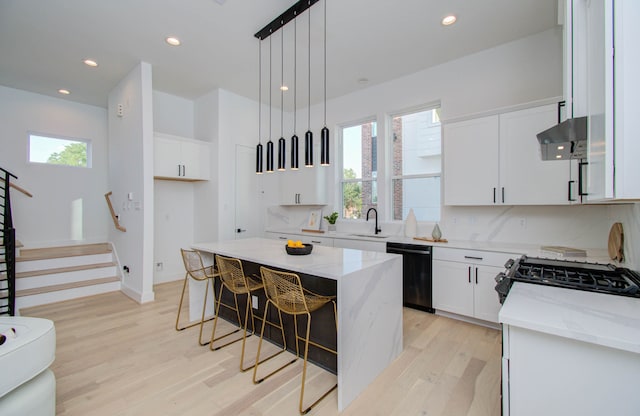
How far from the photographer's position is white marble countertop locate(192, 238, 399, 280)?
2045 millimetres

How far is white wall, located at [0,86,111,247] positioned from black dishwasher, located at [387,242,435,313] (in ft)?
18.1

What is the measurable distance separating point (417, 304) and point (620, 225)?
2.05m

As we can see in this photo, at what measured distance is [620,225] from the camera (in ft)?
7.48

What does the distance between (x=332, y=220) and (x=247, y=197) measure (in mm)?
1663

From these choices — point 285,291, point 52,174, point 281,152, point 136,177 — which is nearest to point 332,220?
point 281,152

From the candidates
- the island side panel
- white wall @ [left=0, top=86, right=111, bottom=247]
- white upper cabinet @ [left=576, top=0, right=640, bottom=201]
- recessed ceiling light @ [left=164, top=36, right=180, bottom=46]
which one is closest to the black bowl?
the island side panel

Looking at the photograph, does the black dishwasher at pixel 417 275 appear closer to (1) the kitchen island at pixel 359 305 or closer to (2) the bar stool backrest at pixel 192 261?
(1) the kitchen island at pixel 359 305

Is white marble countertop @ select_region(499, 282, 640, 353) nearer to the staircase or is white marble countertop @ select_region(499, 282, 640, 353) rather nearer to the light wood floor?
the light wood floor

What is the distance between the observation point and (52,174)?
502 cm

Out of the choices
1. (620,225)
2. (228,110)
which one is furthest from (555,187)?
(228,110)

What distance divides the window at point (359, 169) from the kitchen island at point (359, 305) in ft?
7.34

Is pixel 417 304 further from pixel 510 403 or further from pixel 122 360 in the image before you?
pixel 122 360

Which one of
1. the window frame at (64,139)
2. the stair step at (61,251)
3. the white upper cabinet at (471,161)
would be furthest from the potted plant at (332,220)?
the window frame at (64,139)

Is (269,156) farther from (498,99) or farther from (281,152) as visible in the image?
(498,99)
